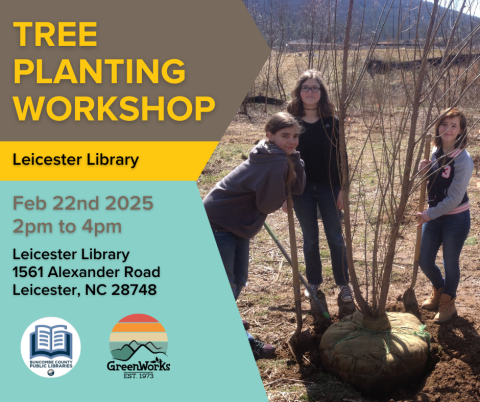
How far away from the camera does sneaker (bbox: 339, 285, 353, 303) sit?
3.90 meters

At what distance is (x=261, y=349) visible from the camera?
Answer: 3256 millimetres

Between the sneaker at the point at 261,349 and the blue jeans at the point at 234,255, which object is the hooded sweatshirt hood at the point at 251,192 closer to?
the blue jeans at the point at 234,255

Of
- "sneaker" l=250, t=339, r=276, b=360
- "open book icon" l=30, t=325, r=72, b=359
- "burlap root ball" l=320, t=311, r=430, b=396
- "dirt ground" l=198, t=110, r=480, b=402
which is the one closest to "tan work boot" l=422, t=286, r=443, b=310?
"dirt ground" l=198, t=110, r=480, b=402

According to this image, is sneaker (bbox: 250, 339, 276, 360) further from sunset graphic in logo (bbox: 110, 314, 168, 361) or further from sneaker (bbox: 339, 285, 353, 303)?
sneaker (bbox: 339, 285, 353, 303)

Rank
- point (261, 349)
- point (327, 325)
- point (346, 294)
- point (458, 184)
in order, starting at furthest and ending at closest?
point (346, 294)
point (327, 325)
point (261, 349)
point (458, 184)

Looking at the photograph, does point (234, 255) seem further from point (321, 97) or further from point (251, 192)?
point (321, 97)

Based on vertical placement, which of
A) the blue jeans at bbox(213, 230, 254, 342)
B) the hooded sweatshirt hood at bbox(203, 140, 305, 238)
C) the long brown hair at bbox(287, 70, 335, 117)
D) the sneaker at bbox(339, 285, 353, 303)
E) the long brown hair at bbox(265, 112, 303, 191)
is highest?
the long brown hair at bbox(287, 70, 335, 117)

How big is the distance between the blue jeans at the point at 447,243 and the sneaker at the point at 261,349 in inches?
51.5

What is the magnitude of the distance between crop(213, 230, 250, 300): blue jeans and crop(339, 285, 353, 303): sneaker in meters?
1.06

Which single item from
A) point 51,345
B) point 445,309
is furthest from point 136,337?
point 445,309

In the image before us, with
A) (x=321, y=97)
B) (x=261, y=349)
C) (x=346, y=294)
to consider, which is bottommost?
(x=261, y=349)

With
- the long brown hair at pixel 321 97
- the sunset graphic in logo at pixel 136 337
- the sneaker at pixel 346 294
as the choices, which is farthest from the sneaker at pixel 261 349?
the long brown hair at pixel 321 97

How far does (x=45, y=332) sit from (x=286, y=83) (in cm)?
1851

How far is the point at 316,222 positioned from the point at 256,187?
107 cm
